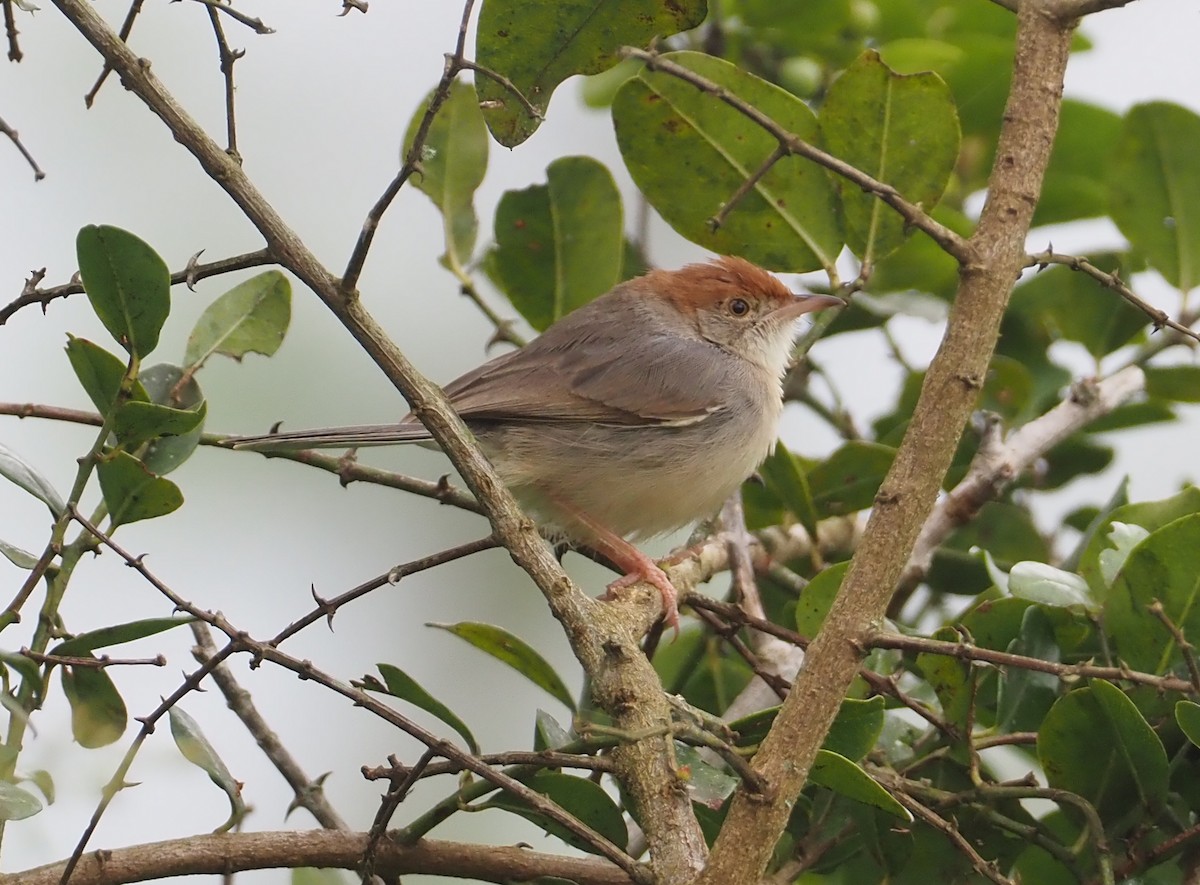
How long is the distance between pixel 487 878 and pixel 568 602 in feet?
1.93

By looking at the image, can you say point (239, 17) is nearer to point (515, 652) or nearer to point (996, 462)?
point (515, 652)

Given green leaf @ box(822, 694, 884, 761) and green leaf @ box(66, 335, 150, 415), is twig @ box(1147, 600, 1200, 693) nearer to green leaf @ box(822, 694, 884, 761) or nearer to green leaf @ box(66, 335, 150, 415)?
green leaf @ box(822, 694, 884, 761)

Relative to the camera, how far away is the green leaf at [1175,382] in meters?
4.17

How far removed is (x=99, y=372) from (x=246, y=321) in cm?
82

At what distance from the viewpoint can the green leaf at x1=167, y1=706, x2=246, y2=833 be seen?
2445 millimetres

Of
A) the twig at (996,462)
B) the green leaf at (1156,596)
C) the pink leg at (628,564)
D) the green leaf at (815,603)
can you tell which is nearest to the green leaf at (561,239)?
the pink leg at (628,564)

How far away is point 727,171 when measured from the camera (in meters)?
3.68

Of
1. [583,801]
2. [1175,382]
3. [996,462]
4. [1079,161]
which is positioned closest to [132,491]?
[583,801]

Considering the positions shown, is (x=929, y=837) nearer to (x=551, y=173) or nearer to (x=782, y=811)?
(x=782, y=811)

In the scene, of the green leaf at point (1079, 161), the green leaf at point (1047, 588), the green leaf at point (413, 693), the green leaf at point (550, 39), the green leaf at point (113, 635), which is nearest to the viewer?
the green leaf at point (113, 635)

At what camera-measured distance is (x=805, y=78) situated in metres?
4.90

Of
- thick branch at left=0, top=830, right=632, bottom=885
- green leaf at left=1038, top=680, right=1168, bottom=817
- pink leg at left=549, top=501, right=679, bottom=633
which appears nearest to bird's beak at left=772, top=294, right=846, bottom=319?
pink leg at left=549, top=501, right=679, bottom=633

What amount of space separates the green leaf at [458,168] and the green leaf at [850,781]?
8.04ft

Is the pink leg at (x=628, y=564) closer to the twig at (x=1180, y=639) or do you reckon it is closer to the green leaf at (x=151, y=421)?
the twig at (x=1180, y=639)
